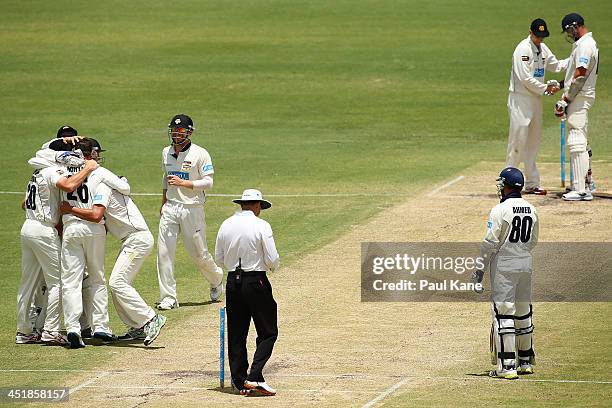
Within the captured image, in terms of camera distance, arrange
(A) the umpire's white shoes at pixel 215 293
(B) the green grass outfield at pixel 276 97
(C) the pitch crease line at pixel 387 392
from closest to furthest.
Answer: (C) the pitch crease line at pixel 387 392
(A) the umpire's white shoes at pixel 215 293
(B) the green grass outfield at pixel 276 97

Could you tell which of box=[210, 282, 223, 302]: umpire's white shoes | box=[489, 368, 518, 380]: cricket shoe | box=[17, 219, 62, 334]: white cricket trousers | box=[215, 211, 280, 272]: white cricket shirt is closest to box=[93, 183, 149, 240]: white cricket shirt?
box=[17, 219, 62, 334]: white cricket trousers

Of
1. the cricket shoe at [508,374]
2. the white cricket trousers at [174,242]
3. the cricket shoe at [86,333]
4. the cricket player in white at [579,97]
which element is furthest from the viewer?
the cricket player in white at [579,97]

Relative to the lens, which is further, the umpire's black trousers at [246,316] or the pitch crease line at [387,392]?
the umpire's black trousers at [246,316]

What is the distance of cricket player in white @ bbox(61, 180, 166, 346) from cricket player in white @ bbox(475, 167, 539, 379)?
149 inches

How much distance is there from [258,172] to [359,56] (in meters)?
15.5

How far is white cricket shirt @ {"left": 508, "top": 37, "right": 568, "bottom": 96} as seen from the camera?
68.3 ft

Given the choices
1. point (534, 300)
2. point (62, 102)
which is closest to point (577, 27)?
point (534, 300)

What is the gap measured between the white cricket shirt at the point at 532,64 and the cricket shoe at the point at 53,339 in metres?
9.39

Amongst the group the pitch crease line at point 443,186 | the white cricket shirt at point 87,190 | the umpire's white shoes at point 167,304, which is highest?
the white cricket shirt at point 87,190

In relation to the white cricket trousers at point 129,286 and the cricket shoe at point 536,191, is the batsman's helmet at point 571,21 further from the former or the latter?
the white cricket trousers at point 129,286

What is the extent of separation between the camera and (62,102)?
1334 inches

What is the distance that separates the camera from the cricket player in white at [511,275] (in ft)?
41.6

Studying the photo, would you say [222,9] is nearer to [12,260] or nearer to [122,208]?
[12,260]

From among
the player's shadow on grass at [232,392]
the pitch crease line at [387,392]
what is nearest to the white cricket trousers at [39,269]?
the player's shadow on grass at [232,392]
